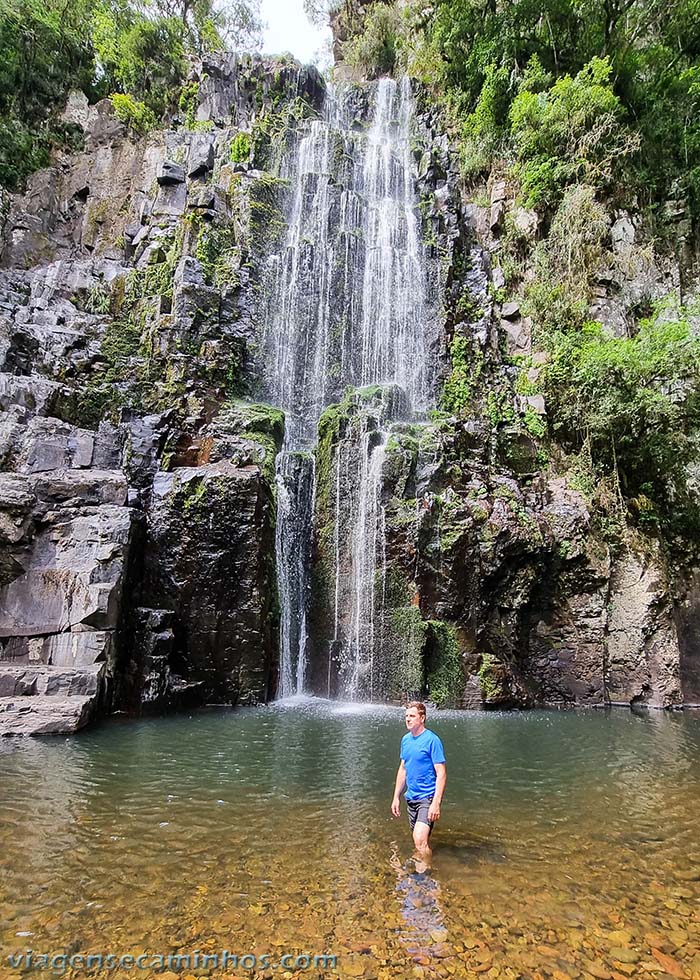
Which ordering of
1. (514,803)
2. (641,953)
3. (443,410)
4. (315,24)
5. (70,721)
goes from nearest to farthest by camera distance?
1. (641,953)
2. (514,803)
3. (70,721)
4. (443,410)
5. (315,24)

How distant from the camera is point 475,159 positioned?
2447 centimetres

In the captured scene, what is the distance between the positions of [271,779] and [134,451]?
1021 centimetres

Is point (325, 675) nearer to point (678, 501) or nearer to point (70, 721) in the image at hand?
point (70, 721)

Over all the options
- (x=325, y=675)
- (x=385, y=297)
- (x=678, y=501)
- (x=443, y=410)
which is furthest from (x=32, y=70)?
(x=678, y=501)

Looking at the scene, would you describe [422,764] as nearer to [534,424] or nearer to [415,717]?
[415,717]

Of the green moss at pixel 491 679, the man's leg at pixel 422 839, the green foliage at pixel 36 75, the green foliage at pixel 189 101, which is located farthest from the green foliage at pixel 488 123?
the man's leg at pixel 422 839

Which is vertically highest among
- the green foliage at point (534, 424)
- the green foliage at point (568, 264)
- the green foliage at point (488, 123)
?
the green foliage at point (488, 123)

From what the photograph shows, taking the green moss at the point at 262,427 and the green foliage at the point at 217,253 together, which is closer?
the green moss at the point at 262,427

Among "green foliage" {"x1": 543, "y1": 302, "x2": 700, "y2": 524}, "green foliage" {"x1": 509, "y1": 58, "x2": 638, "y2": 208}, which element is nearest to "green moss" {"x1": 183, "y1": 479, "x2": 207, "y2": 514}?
"green foliage" {"x1": 543, "y1": 302, "x2": 700, "y2": 524}

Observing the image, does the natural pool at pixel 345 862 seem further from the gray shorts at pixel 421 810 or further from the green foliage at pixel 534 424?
the green foliage at pixel 534 424

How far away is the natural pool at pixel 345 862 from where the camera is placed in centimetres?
359

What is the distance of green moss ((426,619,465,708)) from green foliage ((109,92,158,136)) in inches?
1009

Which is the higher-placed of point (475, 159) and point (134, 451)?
point (475, 159)

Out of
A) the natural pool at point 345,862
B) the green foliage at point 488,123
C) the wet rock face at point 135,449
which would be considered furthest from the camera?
the green foliage at point 488,123
